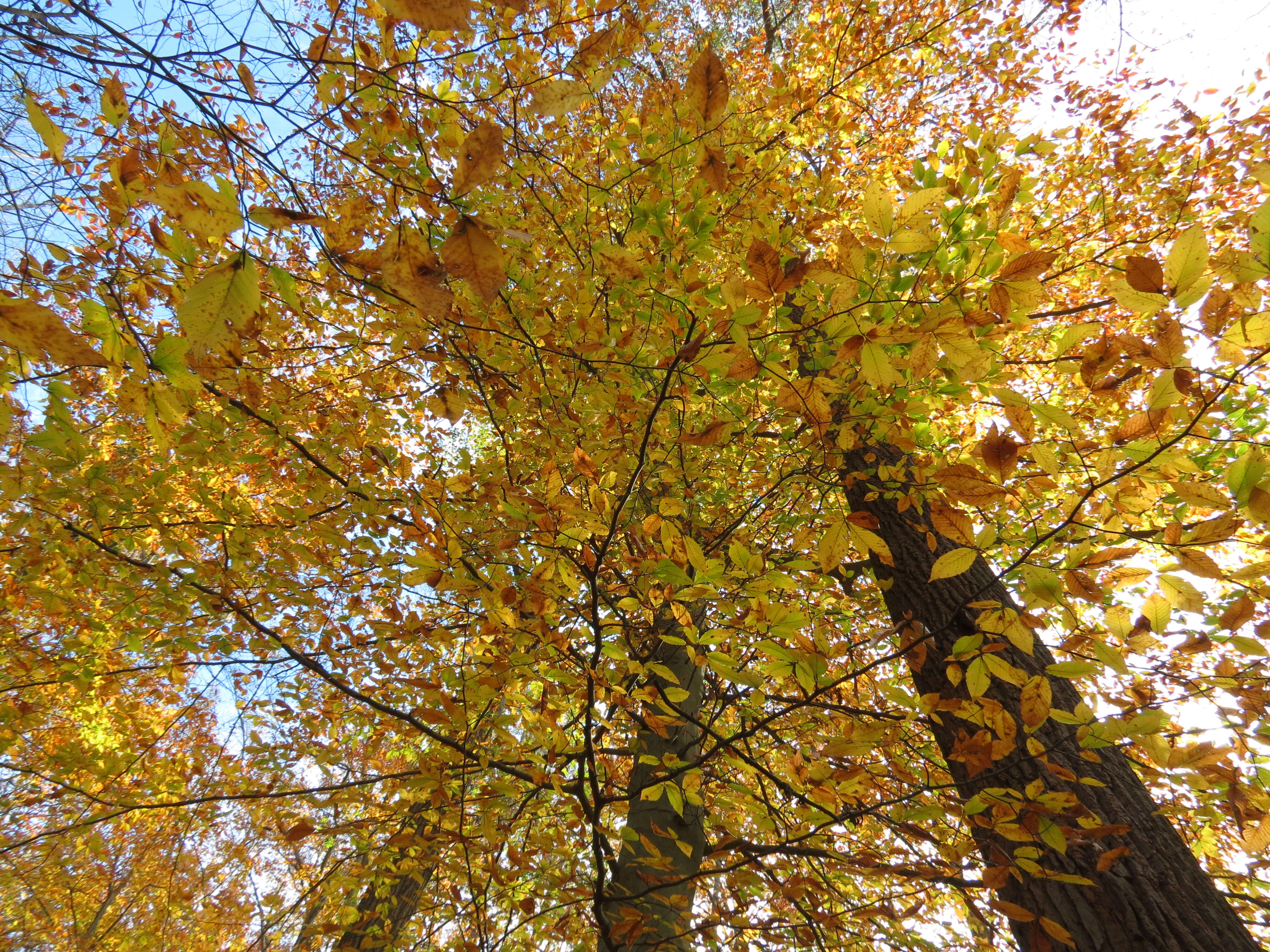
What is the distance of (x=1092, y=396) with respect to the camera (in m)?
3.90

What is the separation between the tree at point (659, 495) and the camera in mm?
1161

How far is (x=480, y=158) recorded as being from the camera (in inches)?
38.3

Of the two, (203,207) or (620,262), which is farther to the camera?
(620,262)

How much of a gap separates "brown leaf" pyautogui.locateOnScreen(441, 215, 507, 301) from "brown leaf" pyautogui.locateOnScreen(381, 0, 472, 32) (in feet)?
1.22

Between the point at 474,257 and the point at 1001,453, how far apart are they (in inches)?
44.7

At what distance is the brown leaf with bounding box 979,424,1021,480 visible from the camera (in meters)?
1.13

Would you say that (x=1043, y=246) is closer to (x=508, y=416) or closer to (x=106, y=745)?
(x=508, y=416)

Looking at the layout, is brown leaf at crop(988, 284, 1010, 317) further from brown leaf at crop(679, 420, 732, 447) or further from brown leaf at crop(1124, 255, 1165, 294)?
brown leaf at crop(679, 420, 732, 447)

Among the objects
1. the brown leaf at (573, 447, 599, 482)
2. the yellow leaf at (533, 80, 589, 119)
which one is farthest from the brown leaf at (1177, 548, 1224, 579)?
the yellow leaf at (533, 80, 589, 119)

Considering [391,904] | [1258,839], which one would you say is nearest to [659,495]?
[1258,839]

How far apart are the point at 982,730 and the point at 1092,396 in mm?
3578

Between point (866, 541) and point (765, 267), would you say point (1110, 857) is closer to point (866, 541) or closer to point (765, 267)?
point (866, 541)

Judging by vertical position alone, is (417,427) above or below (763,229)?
above

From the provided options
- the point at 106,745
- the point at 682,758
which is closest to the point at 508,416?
the point at 682,758
